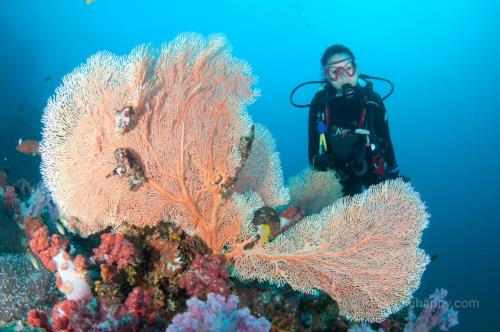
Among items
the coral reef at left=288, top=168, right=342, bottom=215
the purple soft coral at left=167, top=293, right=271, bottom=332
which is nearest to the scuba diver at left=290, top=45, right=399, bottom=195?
the coral reef at left=288, top=168, right=342, bottom=215

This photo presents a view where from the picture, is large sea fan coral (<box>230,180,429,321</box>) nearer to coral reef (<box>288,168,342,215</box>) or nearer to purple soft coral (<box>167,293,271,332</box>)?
purple soft coral (<box>167,293,271,332</box>)

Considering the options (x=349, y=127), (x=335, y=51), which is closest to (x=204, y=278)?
(x=349, y=127)

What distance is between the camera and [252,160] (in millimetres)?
4605

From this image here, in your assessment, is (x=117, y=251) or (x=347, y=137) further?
(x=347, y=137)

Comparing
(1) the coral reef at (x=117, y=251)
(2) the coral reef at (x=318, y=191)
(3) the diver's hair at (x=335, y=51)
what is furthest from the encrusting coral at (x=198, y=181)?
(3) the diver's hair at (x=335, y=51)

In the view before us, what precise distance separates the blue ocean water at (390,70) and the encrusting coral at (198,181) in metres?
16.8

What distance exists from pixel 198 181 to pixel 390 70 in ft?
421

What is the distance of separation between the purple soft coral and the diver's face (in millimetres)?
5501

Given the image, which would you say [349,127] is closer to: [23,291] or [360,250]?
[360,250]

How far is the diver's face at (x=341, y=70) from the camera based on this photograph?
670 centimetres

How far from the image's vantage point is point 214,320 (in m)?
2.12

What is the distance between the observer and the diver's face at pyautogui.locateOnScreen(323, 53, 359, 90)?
6.70 m

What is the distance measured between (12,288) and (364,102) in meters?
6.00

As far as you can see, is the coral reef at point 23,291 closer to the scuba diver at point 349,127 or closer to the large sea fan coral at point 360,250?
the large sea fan coral at point 360,250
